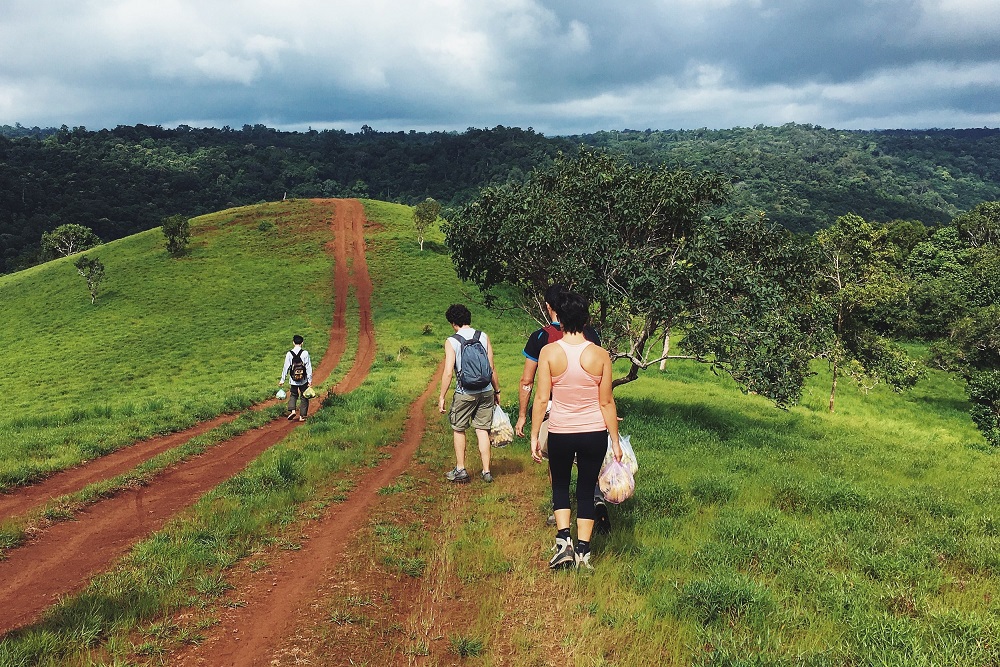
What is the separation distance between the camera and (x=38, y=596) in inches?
195

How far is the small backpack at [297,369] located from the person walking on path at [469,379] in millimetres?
6959

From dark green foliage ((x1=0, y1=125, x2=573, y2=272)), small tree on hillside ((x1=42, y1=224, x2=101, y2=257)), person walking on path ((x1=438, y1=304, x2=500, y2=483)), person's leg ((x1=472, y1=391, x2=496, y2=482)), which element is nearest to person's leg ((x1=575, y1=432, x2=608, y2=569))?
person walking on path ((x1=438, y1=304, x2=500, y2=483))

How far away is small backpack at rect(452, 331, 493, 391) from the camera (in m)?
8.34

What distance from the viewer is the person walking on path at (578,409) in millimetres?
5285

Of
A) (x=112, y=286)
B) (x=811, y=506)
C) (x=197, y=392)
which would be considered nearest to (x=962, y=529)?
(x=811, y=506)

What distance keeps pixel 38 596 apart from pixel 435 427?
9.20 m

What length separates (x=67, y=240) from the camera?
70000mm

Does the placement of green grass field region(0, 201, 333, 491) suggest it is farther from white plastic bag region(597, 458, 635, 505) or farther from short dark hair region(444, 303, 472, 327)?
white plastic bag region(597, 458, 635, 505)

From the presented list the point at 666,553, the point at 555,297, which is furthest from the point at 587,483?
the point at 555,297

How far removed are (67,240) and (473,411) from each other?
285 feet

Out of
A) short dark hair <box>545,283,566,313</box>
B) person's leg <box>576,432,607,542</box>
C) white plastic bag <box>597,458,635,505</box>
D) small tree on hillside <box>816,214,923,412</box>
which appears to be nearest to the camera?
person's leg <box>576,432,607,542</box>

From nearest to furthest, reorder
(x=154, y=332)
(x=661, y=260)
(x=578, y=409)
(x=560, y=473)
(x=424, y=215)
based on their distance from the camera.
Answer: (x=578, y=409), (x=560, y=473), (x=661, y=260), (x=154, y=332), (x=424, y=215)

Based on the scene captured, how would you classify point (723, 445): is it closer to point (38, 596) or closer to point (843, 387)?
point (38, 596)

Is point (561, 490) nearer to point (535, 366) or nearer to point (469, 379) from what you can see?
point (535, 366)
